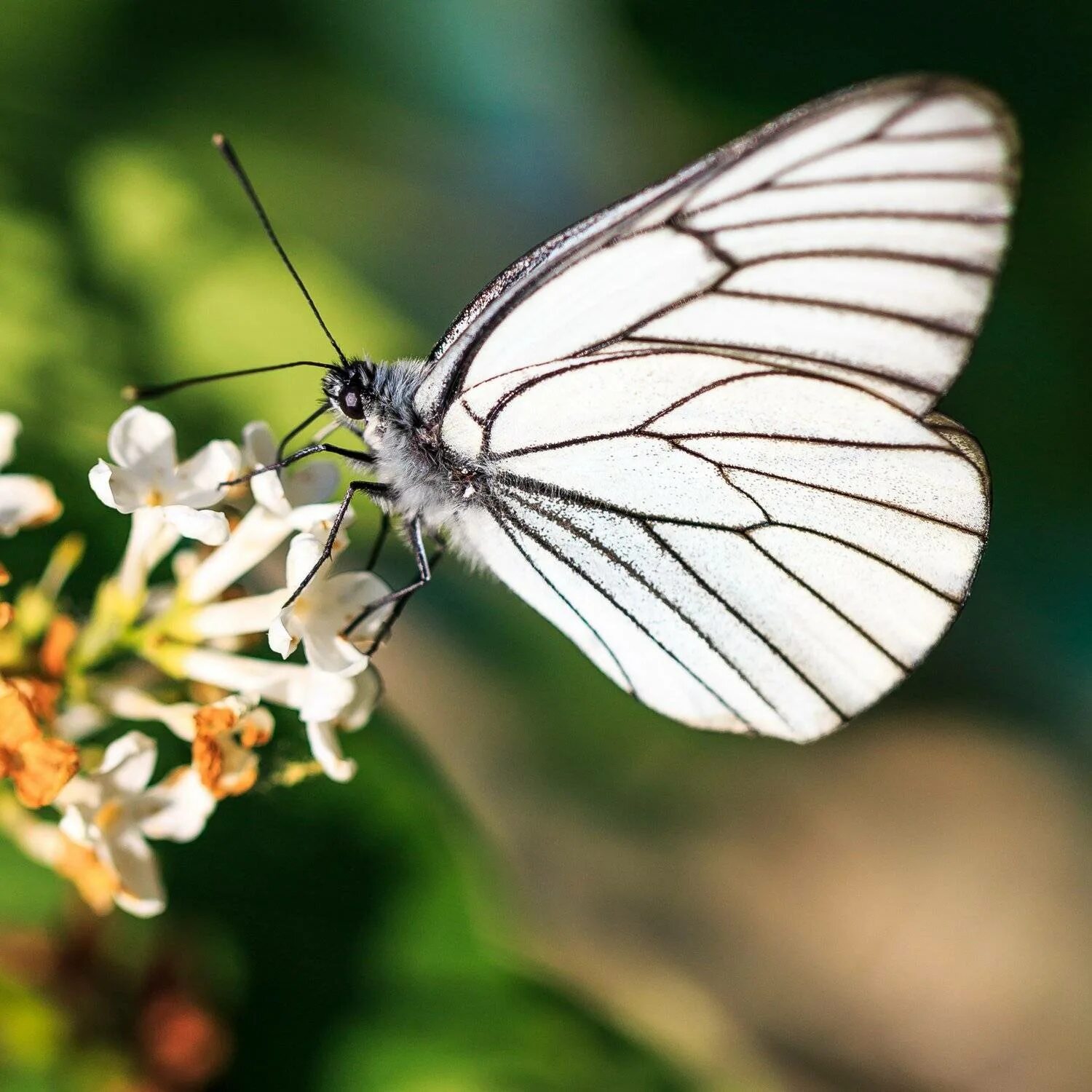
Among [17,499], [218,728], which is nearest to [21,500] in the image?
[17,499]

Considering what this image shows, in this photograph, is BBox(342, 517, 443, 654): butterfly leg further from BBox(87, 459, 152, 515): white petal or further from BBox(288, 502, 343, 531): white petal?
BBox(87, 459, 152, 515): white petal

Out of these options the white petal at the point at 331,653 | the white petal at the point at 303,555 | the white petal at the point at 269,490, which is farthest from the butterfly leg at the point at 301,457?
the white petal at the point at 331,653

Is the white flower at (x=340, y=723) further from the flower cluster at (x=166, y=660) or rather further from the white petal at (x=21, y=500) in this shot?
the white petal at (x=21, y=500)

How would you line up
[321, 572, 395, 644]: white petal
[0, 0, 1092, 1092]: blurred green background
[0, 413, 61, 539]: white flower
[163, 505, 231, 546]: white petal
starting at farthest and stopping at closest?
1. [0, 0, 1092, 1092]: blurred green background
2. [321, 572, 395, 644]: white petal
3. [0, 413, 61, 539]: white flower
4. [163, 505, 231, 546]: white petal

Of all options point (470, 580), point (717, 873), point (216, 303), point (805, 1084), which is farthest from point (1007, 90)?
point (805, 1084)

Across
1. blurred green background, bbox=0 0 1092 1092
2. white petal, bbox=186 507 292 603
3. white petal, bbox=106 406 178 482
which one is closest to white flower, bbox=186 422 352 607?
white petal, bbox=186 507 292 603

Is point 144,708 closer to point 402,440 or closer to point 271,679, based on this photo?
point 271,679

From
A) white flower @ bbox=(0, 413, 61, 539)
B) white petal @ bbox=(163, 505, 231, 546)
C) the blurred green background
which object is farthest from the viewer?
the blurred green background

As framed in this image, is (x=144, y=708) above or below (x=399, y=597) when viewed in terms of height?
below
